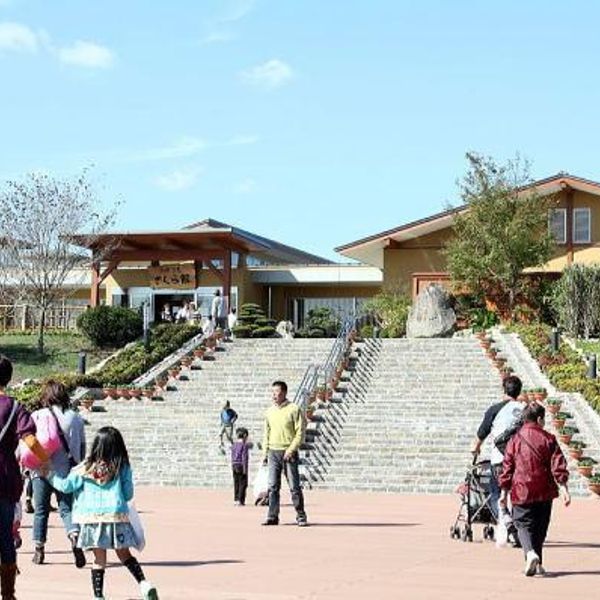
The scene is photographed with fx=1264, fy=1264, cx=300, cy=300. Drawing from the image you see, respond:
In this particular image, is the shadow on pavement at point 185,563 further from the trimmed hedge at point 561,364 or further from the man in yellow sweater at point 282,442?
the trimmed hedge at point 561,364

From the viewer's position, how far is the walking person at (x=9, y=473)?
7887 millimetres

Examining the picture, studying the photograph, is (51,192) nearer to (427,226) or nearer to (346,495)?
(427,226)

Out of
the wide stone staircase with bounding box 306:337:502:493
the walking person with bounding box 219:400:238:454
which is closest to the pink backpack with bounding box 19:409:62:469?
the wide stone staircase with bounding box 306:337:502:493

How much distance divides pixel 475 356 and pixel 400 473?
32.2 feet

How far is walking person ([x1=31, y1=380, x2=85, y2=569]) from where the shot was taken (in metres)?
10.5

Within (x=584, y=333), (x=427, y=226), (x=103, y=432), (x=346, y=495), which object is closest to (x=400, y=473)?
(x=346, y=495)

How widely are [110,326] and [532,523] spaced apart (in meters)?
28.5

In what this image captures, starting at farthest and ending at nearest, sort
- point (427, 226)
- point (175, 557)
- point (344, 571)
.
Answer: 1. point (427, 226)
2. point (175, 557)
3. point (344, 571)

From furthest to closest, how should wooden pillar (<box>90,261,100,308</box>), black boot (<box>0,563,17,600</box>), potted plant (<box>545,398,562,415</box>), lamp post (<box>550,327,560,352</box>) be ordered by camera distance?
wooden pillar (<box>90,261,100,308</box>) → lamp post (<box>550,327,560,352</box>) → potted plant (<box>545,398,562,415</box>) → black boot (<box>0,563,17,600</box>)

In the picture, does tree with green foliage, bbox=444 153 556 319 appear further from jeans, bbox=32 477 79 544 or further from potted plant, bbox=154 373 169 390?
jeans, bbox=32 477 79 544

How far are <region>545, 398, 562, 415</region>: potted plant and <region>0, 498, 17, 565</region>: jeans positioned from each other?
16948mm

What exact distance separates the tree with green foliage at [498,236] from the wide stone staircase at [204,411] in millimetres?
7089

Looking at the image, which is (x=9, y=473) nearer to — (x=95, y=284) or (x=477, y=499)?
(x=477, y=499)

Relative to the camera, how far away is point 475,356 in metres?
30.6
